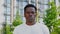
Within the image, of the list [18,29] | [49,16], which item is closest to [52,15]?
[49,16]

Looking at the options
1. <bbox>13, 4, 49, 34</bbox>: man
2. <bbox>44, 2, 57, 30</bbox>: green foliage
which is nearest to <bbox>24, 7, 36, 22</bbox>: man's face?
<bbox>13, 4, 49, 34</bbox>: man

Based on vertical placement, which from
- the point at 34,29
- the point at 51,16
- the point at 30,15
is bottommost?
the point at 51,16

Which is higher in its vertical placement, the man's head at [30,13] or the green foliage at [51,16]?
the man's head at [30,13]

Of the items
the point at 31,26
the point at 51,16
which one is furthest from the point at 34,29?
the point at 51,16

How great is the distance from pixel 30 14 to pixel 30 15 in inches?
0.6

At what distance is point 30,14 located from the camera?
2.58 metres

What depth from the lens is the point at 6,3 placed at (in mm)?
35875

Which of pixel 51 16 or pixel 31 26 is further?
pixel 51 16

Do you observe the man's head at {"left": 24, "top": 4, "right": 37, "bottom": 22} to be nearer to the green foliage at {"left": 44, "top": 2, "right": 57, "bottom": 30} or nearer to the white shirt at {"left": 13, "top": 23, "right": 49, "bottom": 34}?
the white shirt at {"left": 13, "top": 23, "right": 49, "bottom": 34}

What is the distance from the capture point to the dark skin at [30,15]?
2568mm

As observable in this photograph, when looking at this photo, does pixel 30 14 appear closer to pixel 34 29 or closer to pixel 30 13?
pixel 30 13

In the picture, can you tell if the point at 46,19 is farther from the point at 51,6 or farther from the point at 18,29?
the point at 18,29

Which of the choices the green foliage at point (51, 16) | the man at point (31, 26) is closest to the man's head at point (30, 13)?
the man at point (31, 26)

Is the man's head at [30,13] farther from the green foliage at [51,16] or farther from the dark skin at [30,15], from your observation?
the green foliage at [51,16]
